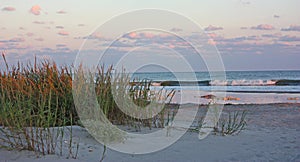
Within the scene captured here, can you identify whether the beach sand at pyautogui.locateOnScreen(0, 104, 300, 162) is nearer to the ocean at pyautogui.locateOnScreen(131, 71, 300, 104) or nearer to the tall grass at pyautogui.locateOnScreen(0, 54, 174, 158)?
the tall grass at pyautogui.locateOnScreen(0, 54, 174, 158)

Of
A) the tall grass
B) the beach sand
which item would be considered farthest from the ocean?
the beach sand

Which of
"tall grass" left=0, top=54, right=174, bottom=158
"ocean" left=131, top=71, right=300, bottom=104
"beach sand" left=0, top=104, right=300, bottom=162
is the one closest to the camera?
"beach sand" left=0, top=104, right=300, bottom=162

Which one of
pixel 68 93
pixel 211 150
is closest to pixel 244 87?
pixel 68 93

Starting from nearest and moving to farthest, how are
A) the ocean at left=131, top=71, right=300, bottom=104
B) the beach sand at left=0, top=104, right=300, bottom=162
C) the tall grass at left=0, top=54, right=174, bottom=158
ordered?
the beach sand at left=0, top=104, right=300, bottom=162 < the tall grass at left=0, top=54, right=174, bottom=158 < the ocean at left=131, top=71, right=300, bottom=104

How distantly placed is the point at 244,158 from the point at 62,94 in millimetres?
3641

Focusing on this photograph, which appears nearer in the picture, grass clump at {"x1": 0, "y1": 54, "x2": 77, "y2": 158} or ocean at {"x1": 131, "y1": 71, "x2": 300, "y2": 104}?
grass clump at {"x1": 0, "y1": 54, "x2": 77, "y2": 158}

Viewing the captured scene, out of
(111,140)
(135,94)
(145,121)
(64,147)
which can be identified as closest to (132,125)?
(145,121)

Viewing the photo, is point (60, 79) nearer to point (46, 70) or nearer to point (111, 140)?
point (46, 70)

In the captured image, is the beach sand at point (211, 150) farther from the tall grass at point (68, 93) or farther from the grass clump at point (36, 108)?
Result: the tall grass at point (68, 93)

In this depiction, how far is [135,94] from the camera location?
7.34 meters

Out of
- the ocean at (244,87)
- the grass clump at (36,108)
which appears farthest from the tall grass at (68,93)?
the ocean at (244,87)

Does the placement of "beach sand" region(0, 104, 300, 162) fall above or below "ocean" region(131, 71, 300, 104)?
below

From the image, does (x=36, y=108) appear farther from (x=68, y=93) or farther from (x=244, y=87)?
(x=244, y=87)

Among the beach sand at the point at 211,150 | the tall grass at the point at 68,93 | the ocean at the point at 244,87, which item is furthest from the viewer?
the ocean at the point at 244,87
